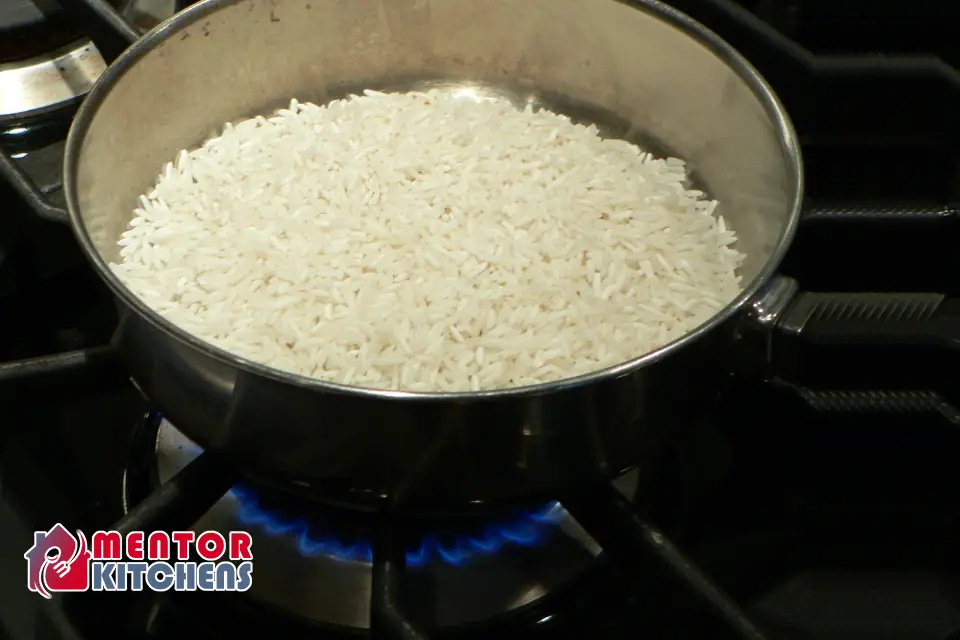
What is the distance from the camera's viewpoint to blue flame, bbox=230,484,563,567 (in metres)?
0.62

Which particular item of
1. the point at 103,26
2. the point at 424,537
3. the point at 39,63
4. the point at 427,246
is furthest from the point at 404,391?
the point at 39,63

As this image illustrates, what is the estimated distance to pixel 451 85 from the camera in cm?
103

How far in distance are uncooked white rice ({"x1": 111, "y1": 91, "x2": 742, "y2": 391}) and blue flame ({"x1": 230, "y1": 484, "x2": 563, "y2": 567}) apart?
10 cm

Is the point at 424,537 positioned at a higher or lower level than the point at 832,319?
lower

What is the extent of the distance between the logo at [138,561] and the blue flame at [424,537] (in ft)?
0.08

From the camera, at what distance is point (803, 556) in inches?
25.9

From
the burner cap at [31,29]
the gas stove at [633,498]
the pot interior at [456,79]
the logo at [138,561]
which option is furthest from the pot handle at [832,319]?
the burner cap at [31,29]

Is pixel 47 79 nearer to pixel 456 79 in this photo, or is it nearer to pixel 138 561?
pixel 456 79

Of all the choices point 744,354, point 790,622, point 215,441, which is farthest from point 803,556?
point 215,441

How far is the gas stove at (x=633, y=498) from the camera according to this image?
572 millimetres

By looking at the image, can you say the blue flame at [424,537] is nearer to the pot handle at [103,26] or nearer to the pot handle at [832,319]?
the pot handle at [832,319]

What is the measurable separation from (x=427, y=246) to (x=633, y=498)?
273 mm

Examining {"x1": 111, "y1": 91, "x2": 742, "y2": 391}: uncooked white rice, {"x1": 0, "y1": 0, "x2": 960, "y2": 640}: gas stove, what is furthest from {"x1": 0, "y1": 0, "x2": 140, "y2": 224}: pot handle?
{"x1": 111, "y1": 91, "x2": 742, "y2": 391}: uncooked white rice

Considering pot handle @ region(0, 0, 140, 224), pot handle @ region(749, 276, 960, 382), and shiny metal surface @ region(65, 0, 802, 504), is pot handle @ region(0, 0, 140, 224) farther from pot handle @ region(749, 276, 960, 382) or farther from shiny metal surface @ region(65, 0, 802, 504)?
pot handle @ region(749, 276, 960, 382)
